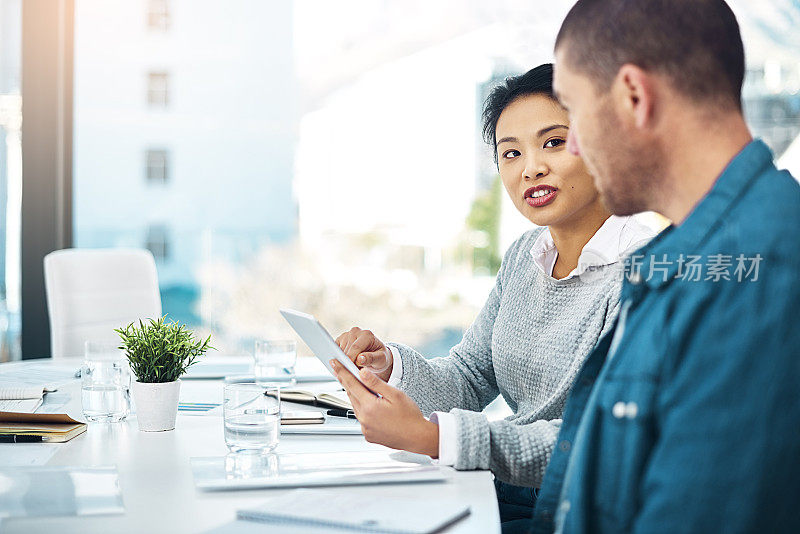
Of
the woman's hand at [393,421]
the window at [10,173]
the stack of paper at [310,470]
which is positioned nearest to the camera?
the stack of paper at [310,470]

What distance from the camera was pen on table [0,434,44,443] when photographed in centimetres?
151

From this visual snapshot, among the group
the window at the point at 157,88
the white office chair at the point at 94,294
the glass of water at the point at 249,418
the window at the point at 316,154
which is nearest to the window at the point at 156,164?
→ the window at the point at 316,154

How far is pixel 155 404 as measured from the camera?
1613mm

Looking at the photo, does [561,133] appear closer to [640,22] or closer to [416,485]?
[640,22]

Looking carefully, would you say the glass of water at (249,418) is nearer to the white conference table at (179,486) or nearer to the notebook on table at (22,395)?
the white conference table at (179,486)

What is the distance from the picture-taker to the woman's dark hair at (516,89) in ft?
6.05

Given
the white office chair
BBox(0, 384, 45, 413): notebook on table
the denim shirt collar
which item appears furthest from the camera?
the white office chair

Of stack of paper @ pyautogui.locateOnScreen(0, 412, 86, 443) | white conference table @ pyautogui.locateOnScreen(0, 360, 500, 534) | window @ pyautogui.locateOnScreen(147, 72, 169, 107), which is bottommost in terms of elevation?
white conference table @ pyautogui.locateOnScreen(0, 360, 500, 534)

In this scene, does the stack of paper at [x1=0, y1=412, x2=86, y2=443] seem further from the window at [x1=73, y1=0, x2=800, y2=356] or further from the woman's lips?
the window at [x1=73, y1=0, x2=800, y2=356]

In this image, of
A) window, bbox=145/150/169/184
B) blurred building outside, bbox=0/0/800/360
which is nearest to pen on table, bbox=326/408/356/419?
blurred building outside, bbox=0/0/800/360

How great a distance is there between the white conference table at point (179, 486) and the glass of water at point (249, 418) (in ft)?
0.17

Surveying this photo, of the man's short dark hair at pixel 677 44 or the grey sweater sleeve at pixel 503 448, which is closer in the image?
the man's short dark hair at pixel 677 44

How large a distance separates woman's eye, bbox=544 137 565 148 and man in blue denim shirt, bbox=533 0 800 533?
635 mm

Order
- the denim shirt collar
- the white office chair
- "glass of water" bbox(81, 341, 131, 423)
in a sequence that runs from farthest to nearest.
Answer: the white office chair, "glass of water" bbox(81, 341, 131, 423), the denim shirt collar
